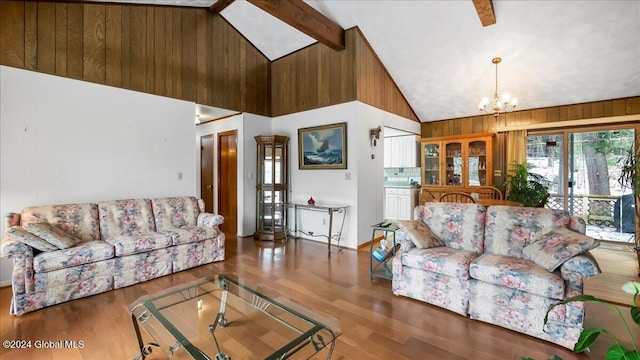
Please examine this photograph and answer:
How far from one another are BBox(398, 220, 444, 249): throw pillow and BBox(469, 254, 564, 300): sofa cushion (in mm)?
445

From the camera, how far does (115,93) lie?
3.66 meters

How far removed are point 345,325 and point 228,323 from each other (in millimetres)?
908

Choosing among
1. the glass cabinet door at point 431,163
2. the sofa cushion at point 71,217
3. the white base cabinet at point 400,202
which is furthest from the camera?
the white base cabinet at point 400,202

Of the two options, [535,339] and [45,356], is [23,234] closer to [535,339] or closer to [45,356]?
[45,356]

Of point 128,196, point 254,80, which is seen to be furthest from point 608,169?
point 128,196

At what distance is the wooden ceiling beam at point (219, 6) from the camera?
428cm

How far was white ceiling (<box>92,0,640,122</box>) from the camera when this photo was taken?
3.47 m

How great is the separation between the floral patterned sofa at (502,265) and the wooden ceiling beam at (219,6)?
13.6 ft

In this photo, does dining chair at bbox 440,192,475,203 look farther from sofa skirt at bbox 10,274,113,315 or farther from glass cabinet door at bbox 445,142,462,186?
sofa skirt at bbox 10,274,113,315

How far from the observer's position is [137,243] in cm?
305

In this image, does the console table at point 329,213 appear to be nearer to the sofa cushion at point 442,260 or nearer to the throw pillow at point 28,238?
the sofa cushion at point 442,260

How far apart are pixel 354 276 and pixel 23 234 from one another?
3.18 m

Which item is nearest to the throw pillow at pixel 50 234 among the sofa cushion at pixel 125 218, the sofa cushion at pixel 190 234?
the sofa cushion at pixel 125 218

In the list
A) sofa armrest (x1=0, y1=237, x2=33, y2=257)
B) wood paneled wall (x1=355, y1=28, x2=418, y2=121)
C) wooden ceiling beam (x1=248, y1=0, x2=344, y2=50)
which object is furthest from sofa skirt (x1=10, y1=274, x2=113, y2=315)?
wood paneled wall (x1=355, y1=28, x2=418, y2=121)
